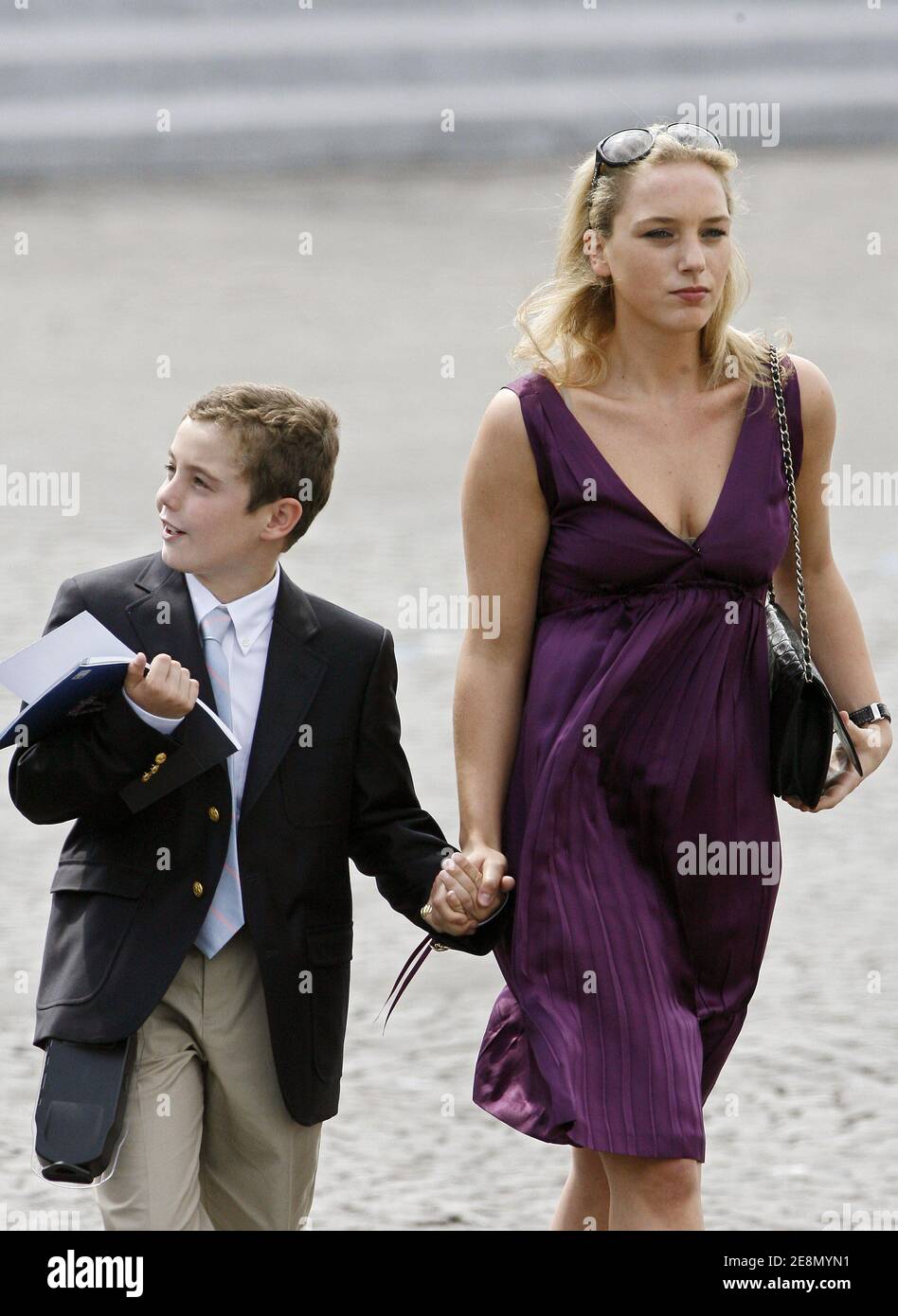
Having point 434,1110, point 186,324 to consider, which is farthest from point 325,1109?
point 186,324

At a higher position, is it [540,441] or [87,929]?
[540,441]

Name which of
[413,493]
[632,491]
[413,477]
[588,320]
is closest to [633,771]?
[632,491]

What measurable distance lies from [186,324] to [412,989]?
9.26m

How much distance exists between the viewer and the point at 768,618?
11.6 ft

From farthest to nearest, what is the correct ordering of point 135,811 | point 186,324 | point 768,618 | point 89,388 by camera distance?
1. point 186,324
2. point 89,388
3. point 768,618
4. point 135,811

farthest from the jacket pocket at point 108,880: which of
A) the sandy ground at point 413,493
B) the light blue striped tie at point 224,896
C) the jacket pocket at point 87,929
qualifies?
the sandy ground at point 413,493

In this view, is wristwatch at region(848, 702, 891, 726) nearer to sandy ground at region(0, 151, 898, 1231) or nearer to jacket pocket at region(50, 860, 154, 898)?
sandy ground at region(0, 151, 898, 1231)

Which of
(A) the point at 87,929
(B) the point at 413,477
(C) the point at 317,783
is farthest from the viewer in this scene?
(B) the point at 413,477

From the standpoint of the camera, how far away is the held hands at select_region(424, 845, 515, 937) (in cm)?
337

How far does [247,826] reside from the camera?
3.34 m

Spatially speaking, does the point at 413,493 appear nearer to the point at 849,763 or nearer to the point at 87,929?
the point at 849,763

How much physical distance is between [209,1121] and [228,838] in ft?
1.43

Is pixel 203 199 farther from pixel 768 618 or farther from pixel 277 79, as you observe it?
pixel 768 618

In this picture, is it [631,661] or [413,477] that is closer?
[631,661]
